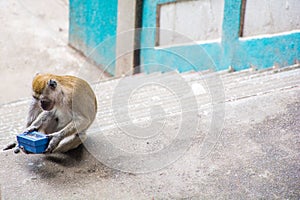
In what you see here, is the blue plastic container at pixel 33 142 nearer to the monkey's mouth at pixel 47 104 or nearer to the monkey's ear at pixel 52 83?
the monkey's mouth at pixel 47 104

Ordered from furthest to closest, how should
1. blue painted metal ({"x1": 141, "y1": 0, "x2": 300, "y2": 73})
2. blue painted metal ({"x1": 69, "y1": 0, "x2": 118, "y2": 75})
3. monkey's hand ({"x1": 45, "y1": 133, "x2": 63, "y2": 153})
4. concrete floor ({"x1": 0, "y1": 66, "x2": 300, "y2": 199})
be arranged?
blue painted metal ({"x1": 69, "y1": 0, "x2": 118, "y2": 75}) → blue painted metal ({"x1": 141, "y1": 0, "x2": 300, "y2": 73}) → monkey's hand ({"x1": 45, "y1": 133, "x2": 63, "y2": 153}) → concrete floor ({"x1": 0, "y1": 66, "x2": 300, "y2": 199})

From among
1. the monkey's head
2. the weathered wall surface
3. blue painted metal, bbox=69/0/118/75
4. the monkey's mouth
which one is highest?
the weathered wall surface

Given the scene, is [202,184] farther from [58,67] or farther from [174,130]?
[58,67]

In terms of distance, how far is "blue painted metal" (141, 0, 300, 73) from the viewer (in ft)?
19.6

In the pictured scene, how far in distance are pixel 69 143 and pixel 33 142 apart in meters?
0.31

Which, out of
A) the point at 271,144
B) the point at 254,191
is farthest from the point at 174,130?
the point at 254,191

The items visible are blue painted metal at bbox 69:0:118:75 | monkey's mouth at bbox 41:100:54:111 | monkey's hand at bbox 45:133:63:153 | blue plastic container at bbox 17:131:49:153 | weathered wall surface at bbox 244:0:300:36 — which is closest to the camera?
blue plastic container at bbox 17:131:49:153

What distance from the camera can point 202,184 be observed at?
3.32 metres

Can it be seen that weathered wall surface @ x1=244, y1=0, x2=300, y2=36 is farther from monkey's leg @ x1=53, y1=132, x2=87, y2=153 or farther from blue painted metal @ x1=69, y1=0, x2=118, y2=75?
monkey's leg @ x1=53, y1=132, x2=87, y2=153

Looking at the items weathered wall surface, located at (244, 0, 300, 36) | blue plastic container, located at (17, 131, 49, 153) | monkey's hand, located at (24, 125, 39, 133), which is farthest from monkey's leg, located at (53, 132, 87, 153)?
weathered wall surface, located at (244, 0, 300, 36)

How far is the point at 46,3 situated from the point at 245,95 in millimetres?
7430

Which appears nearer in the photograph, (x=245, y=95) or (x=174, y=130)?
(x=174, y=130)

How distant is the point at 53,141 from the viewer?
3.62 meters

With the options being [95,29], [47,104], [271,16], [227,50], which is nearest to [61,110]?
[47,104]
